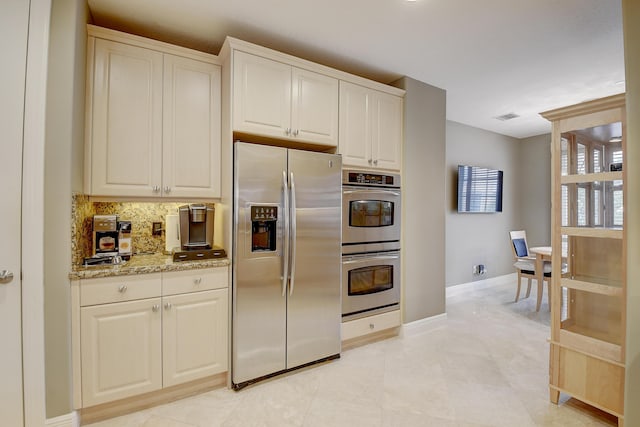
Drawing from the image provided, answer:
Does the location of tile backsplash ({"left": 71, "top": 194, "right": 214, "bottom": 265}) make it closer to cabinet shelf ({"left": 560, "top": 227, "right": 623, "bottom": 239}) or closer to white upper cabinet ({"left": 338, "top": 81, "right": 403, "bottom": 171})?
white upper cabinet ({"left": 338, "top": 81, "right": 403, "bottom": 171})

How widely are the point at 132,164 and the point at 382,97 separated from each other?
91.1 inches

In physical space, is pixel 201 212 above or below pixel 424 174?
below

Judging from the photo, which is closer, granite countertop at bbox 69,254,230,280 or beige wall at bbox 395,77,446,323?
granite countertop at bbox 69,254,230,280

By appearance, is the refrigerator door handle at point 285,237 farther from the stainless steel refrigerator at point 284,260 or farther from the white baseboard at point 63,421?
the white baseboard at point 63,421

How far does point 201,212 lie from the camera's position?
2322mm

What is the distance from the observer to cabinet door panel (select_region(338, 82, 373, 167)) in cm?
272

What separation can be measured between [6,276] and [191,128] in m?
1.42

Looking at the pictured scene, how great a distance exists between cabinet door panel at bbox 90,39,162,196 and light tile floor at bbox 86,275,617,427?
5.23 feet

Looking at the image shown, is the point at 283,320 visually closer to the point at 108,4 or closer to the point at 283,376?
the point at 283,376

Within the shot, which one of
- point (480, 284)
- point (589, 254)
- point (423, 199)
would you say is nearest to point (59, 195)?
Result: point (423, 199)

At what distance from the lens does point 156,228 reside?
2500mm

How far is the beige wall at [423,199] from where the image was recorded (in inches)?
122

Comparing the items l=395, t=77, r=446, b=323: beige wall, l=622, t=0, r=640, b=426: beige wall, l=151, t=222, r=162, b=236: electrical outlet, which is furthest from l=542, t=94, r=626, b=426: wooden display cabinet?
l=151, t=222, r=162, b=236: electrical outlet

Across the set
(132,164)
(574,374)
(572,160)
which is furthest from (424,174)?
(132,164)
